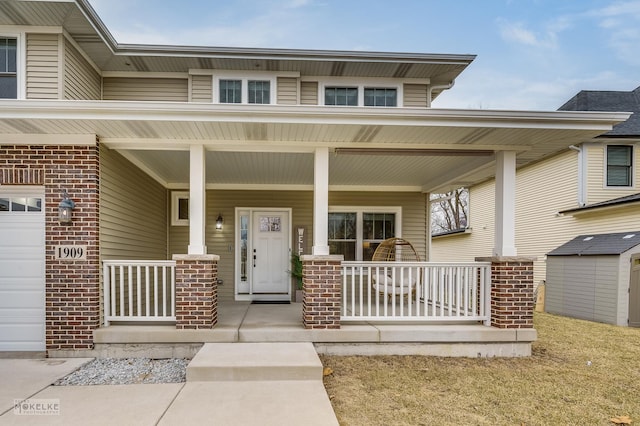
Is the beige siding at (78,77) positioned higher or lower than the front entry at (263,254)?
higher

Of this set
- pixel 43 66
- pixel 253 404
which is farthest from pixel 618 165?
pixel 43 66

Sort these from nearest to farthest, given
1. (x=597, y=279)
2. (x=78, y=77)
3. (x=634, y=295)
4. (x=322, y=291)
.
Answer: (x=322, y=291)
(x=78, y=77)
(x=634, y=295)
(x=597, y=279)

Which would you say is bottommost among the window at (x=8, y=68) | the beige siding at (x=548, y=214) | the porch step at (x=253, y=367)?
the porch step at (x=253, y=367)

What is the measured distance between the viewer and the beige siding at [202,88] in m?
6.66

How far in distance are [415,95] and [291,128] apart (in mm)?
3914

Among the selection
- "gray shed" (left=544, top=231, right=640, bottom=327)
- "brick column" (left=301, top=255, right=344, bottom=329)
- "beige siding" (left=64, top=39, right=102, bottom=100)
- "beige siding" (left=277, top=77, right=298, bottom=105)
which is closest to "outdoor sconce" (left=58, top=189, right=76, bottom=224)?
"beige siding" (left=64, top=39, right=102, bottom=100)

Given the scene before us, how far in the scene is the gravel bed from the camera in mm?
3584

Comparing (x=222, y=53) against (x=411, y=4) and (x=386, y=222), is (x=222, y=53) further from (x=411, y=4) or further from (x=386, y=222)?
(x=411, y=4)

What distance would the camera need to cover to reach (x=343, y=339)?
170 inches

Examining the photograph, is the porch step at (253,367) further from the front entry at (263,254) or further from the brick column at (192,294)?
the front entry at (263,254)

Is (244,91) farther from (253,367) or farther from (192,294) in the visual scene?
(253,367)

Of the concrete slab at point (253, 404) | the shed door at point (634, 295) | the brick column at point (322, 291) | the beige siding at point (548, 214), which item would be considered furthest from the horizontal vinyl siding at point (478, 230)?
the concrete slab at point (253, 404)

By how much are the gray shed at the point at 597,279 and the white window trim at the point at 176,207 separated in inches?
334

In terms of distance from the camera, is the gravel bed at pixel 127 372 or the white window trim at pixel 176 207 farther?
the white window trim at pixel 176 207
